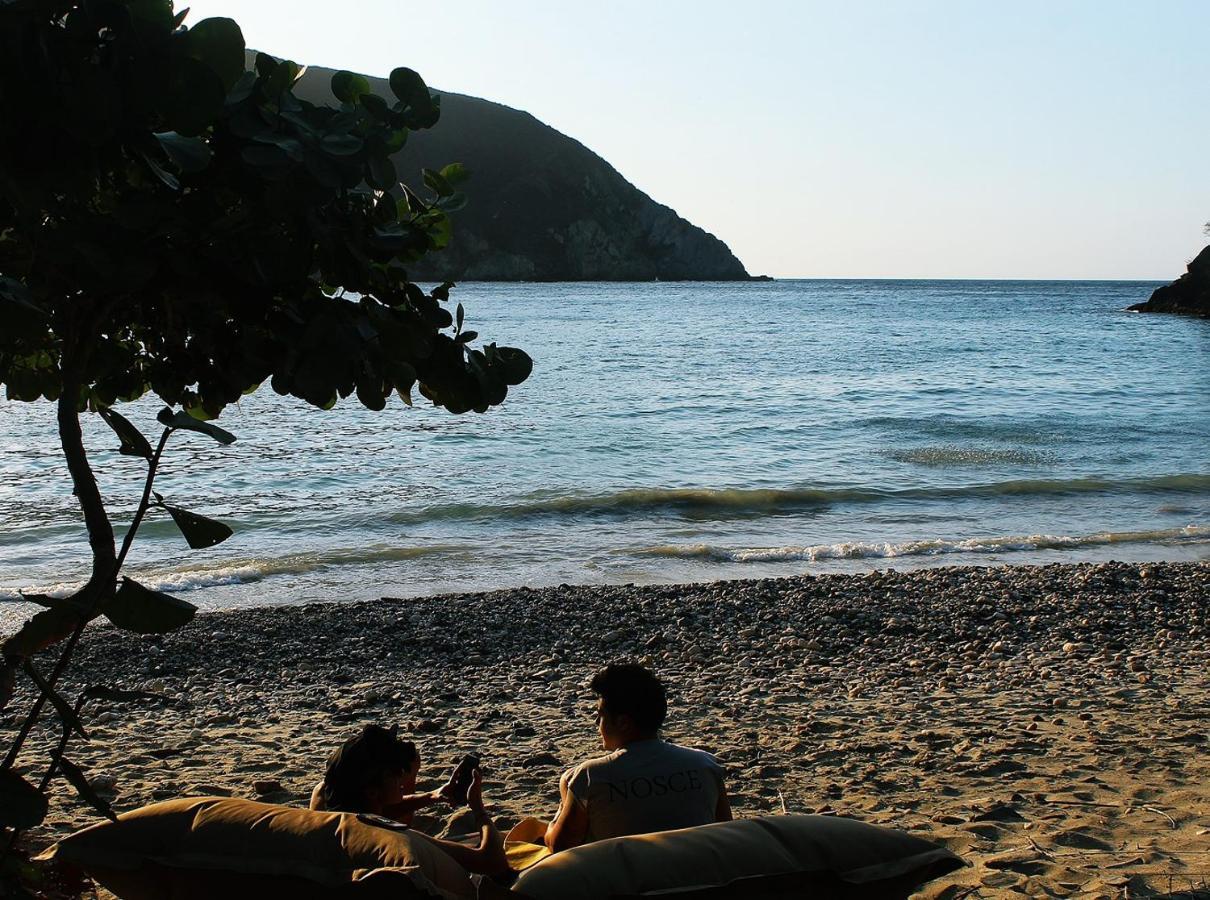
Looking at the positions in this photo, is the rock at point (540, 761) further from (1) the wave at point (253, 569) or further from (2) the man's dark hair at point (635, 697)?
(1) the wave at point (253, 569)

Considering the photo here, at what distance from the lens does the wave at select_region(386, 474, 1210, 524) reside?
16.0 meters

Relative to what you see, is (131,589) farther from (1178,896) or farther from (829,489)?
(829,489)

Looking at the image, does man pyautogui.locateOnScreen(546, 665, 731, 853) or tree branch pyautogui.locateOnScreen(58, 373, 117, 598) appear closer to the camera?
tree branch pyautogui.locateOnScreen(58, 373, 117, 598)

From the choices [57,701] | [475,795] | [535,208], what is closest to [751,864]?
[475,795]

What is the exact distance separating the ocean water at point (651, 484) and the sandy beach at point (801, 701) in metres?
2.18

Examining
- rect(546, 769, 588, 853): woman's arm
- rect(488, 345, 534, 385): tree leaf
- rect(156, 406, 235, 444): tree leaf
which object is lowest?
rect(546, 769, 588, 853): woman's arm

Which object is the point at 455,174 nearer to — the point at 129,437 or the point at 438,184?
the point at 438,184

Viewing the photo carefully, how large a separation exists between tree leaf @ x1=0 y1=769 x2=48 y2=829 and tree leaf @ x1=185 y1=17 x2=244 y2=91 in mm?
1570

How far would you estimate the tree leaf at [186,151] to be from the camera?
7.91 ft

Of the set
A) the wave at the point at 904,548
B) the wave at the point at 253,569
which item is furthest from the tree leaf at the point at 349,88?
the wave at the point at 904,548

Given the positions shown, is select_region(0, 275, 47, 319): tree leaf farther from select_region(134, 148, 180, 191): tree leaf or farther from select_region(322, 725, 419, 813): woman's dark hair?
select_region(322, 725, 419, 813): woman's dark hair

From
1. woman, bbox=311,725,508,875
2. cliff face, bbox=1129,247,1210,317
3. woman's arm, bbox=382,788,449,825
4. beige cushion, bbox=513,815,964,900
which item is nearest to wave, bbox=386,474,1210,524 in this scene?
woman's arm, bbox=382,788,449,825

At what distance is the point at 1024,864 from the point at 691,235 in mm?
160276

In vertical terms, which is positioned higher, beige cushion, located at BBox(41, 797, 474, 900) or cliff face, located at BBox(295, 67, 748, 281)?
cliff face, located at BBox(295, 67, 748, 281)
